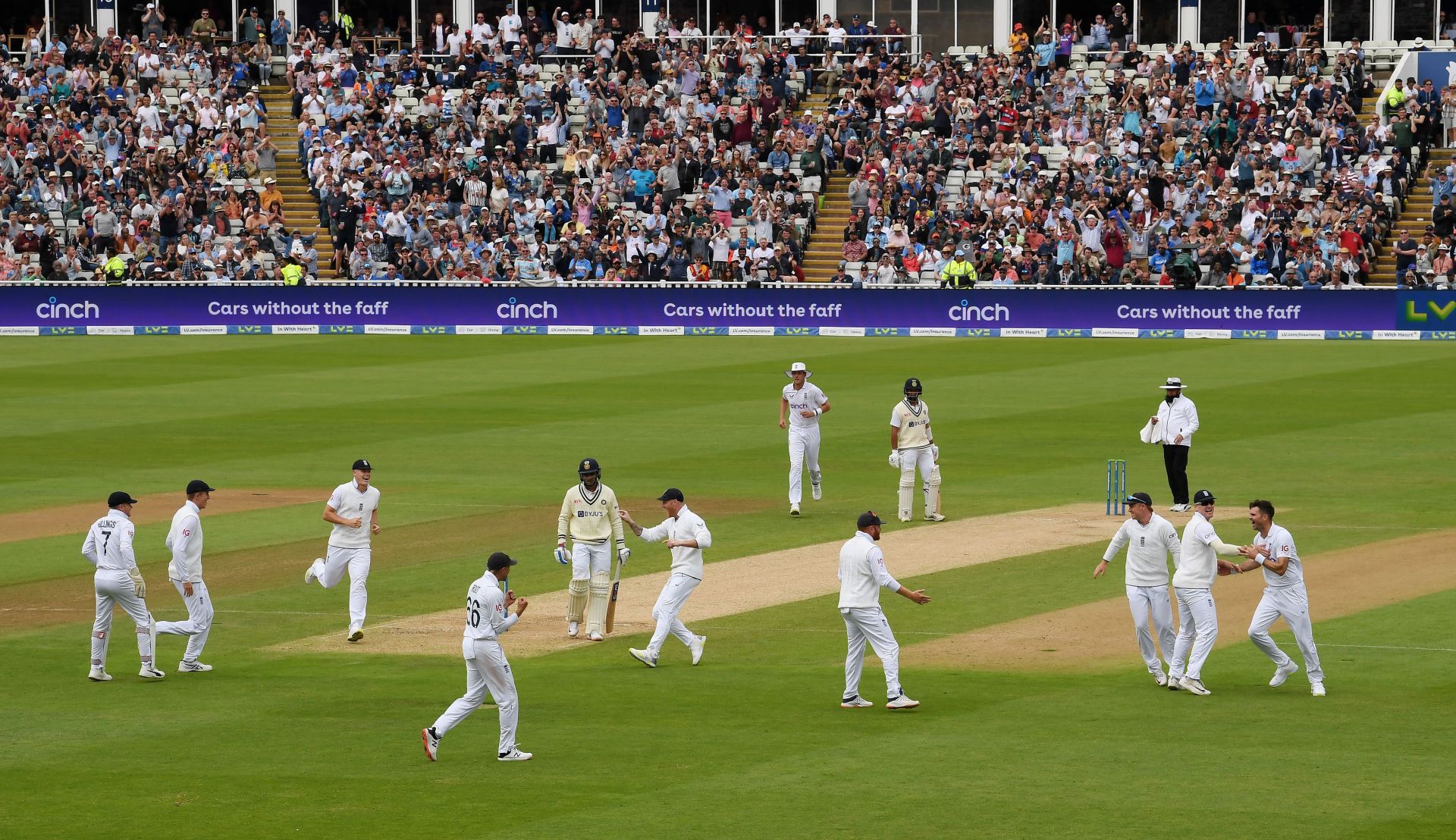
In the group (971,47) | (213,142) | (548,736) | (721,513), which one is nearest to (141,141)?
(213,142)

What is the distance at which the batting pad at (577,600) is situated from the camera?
65.7 feet

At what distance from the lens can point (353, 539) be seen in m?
20.1

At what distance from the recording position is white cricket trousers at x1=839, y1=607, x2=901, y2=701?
1684 centimetres

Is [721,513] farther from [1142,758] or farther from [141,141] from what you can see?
[141,141]

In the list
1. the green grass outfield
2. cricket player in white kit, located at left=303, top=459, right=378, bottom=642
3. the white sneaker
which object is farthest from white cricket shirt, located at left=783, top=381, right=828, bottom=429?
the white sneaker

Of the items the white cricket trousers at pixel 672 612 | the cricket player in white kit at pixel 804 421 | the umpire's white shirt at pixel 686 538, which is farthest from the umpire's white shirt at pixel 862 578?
the cricket player in white kit at pixel 804 421

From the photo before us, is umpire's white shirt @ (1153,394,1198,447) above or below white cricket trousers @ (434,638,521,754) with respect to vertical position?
above

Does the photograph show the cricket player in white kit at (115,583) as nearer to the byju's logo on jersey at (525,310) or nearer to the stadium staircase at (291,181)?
the byju's logo on jersey at (525,310)

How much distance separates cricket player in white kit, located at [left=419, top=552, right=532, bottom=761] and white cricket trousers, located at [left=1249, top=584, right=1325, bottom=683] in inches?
249

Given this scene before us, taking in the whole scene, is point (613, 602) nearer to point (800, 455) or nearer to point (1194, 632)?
point (1194, 632)

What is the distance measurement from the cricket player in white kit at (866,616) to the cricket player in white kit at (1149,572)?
76.8 inches

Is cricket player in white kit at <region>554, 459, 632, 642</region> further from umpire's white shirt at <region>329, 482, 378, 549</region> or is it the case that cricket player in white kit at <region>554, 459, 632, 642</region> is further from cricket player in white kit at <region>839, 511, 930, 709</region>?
cricket player in white kit at <region>839, 511, 930, 709</region>

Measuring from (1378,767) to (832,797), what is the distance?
3.96 m

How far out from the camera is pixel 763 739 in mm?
15898
